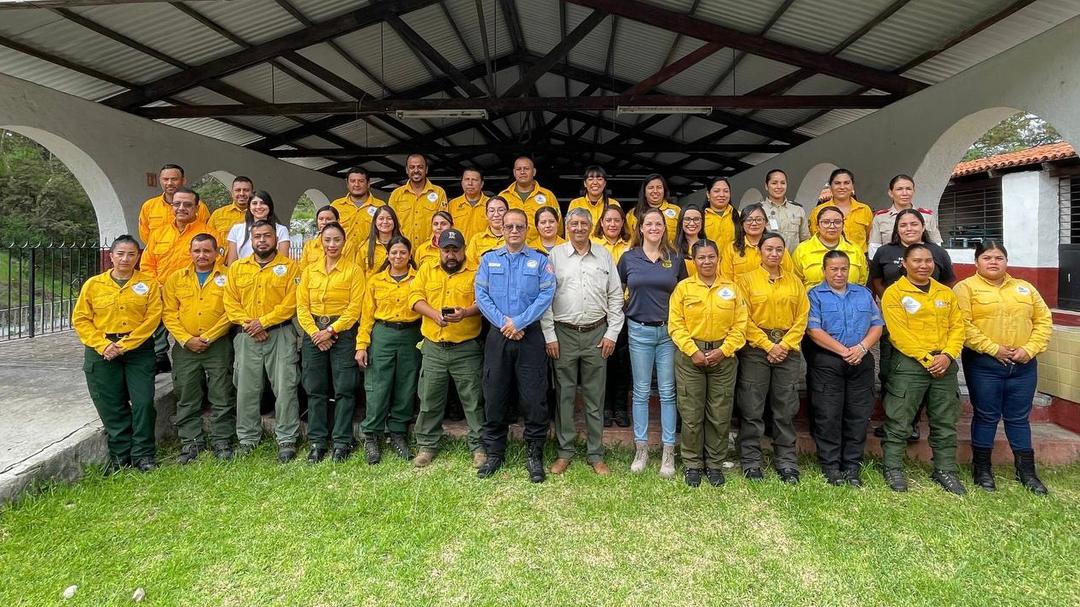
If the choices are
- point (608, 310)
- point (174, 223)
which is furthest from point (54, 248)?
point (608, 310)

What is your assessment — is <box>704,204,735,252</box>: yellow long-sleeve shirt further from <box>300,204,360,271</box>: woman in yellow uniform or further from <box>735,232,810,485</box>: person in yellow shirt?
<box>300,204,360,271</box>: woman in yellow uniform

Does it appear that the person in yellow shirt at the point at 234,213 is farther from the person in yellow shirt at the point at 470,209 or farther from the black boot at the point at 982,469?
the black boot at the point at 982,469

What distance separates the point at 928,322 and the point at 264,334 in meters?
4.05

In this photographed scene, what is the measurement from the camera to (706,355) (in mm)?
2959

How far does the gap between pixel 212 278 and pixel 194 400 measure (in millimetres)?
853

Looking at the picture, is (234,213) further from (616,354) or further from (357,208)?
(616,354)

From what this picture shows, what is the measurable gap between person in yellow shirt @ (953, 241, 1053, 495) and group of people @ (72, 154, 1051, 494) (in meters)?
0.01

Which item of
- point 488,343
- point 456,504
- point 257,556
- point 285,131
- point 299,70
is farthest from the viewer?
point 285,131

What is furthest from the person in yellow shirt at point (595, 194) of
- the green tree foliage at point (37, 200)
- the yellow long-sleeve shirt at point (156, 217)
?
the green tree foliage at point (37, 200)

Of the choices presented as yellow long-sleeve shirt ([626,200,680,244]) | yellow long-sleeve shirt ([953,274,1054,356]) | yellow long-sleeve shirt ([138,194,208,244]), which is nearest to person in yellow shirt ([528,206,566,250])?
yellow long-sleeve shirt ([626,200,680,244])

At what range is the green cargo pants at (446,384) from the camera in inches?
130

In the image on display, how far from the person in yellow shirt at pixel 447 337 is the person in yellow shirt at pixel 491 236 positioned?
21cm

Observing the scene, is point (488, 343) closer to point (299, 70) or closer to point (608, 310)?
point (608, 310)

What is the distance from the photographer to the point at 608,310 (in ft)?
10.6
